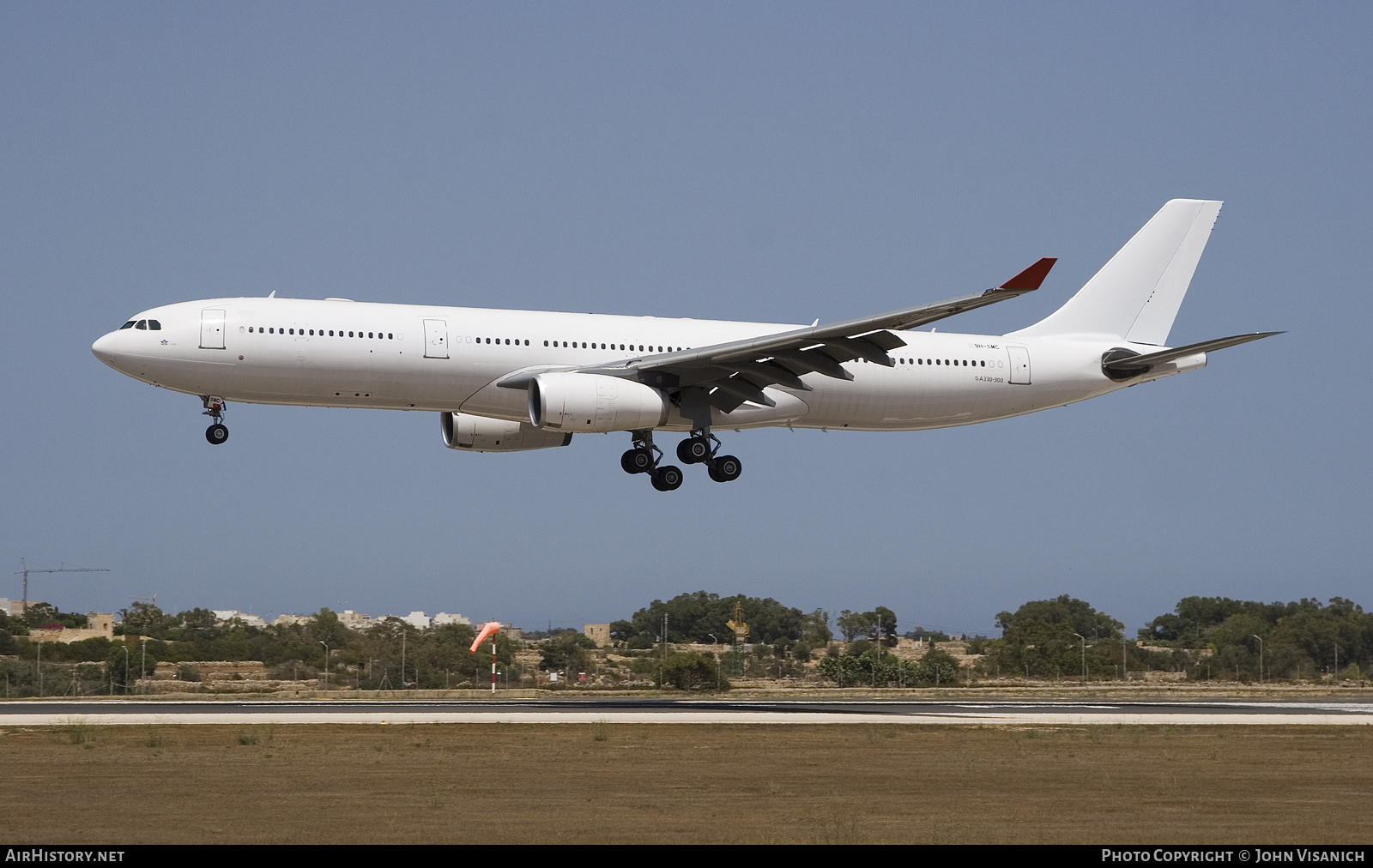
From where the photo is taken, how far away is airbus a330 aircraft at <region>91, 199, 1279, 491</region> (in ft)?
113

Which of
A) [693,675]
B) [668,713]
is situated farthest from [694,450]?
[693,675]

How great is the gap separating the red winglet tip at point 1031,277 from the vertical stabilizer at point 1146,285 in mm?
11650

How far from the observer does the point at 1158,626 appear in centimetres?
12562

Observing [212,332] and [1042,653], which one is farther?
[1042,653]

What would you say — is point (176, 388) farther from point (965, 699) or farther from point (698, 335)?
point (965, 699)

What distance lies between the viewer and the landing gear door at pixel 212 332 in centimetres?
3431

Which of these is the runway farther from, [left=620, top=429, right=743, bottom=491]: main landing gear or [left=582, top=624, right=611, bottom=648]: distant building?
[left=582, top=624, right=611, bottom=648]: distant building

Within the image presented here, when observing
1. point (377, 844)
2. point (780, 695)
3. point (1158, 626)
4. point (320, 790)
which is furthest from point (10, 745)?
point (1158, 626)

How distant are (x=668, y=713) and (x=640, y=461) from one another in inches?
393

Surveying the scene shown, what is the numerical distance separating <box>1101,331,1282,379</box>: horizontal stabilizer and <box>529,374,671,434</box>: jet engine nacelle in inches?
558

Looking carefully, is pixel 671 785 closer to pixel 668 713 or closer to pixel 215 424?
pixel 668 713

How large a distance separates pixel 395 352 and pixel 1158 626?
103 metres

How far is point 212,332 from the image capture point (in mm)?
34375

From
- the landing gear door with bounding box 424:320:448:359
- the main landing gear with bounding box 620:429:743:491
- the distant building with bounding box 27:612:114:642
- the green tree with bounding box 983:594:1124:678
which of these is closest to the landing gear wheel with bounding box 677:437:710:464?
the main landing gear with bounding box 620:429:743:491
